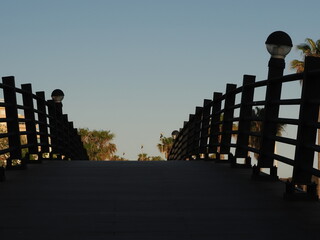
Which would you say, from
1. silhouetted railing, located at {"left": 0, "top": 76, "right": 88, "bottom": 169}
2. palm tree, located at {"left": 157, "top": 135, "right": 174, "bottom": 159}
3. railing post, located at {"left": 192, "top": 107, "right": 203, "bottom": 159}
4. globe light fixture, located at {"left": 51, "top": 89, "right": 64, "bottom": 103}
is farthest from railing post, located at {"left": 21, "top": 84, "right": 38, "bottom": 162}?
palm tree, located at {"left": 157, "top": 135, "right": 174, "bottom": 159}

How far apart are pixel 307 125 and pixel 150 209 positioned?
6.95 ft

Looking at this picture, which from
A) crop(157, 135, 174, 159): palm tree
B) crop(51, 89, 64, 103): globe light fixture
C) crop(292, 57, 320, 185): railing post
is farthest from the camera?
crop(157, 135, 174, 159): palm tree

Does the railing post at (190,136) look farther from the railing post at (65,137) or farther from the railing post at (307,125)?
the railing post at (307,125)

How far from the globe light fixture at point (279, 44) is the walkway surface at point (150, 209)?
6.53ft

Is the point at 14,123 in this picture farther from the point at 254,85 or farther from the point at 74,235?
the point at 74,235

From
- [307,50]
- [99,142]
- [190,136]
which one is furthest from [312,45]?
[99,142]

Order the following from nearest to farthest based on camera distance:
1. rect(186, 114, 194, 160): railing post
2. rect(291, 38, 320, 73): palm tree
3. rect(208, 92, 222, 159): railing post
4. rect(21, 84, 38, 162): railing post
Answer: rect(21, 84, 38, 162): railing post, rect(208, 92, 222, 159): railing post, rect(186, 114, 194, 160): railing post, rect(291, 38, 320, 73): palm tree

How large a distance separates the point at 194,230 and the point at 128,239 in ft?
2.26

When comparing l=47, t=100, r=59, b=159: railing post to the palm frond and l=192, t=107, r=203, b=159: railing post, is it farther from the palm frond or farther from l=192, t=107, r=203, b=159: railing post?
the palm frond

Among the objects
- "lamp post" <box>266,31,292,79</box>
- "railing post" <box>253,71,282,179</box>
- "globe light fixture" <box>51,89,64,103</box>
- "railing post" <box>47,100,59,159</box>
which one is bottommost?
"railing post" <box>47,100,59,159</box>

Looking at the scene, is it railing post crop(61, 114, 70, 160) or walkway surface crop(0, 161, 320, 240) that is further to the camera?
railing post crop(61, 114, 70, 160)

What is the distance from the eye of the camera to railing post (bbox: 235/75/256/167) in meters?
10.9

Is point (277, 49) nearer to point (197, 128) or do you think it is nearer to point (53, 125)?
point (53, 125)

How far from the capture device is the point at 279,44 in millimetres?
9367
